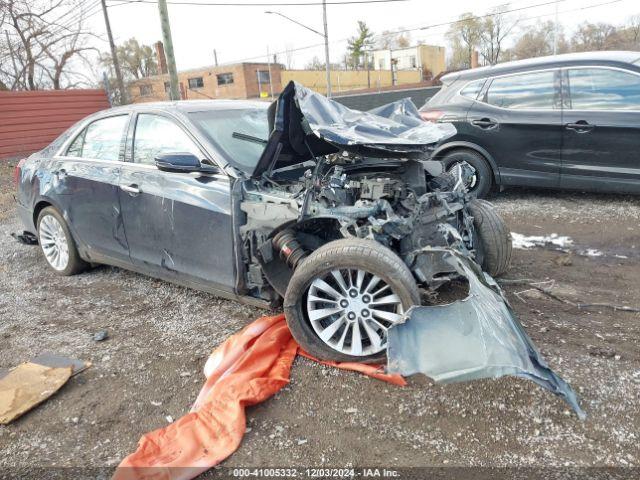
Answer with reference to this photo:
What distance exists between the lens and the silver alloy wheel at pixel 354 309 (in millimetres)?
2947

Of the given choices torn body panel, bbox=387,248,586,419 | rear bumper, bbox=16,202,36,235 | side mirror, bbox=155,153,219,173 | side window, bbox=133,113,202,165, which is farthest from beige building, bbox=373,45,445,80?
torn body panel, bbox=387,248,586,419

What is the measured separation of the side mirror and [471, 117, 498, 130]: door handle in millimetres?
4070

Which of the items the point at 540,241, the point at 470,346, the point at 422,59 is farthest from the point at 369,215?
the point at 422,59

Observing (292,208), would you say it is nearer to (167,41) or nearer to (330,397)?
(330,397)

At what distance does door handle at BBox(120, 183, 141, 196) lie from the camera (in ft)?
12.6

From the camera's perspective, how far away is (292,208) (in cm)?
324

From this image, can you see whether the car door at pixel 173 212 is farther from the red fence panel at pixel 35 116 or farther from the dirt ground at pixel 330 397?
the red fence panel at pixel 35 116

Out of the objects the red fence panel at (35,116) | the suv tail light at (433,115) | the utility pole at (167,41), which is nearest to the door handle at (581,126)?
the suv tail light at (433,115)

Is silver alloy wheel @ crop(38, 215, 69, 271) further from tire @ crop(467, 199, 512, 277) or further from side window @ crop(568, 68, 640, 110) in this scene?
side window @ crop(568, 68, 640, 110)

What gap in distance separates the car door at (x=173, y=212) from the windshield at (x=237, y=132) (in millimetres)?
158

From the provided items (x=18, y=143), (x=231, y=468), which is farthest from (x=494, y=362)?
(x=18, y=143)

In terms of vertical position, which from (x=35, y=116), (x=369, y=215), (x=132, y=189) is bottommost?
(x=369, y=215)

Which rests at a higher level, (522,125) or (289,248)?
(522,125)

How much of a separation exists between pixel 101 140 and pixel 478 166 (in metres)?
4.44
